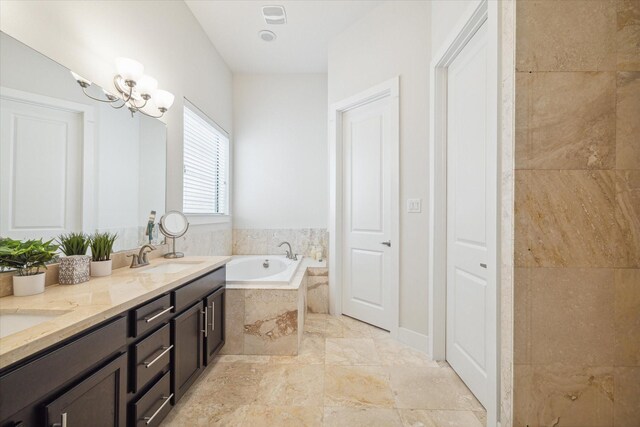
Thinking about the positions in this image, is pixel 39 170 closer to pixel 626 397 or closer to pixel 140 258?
pixel 140 258

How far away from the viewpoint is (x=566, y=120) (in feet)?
3.84

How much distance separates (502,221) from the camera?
1273mm

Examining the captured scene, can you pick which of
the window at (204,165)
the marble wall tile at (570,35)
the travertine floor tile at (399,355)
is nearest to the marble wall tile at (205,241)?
the window at (204,165)

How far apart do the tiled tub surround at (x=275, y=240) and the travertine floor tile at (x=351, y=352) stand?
Answer: 1.52 m

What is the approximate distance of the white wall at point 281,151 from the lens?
3.90 meters

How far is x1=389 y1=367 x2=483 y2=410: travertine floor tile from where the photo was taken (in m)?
1.70

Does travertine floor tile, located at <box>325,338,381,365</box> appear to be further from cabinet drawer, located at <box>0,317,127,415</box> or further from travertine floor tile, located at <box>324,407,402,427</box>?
cabinet drawer, located at <box>0,317,127,415</box>

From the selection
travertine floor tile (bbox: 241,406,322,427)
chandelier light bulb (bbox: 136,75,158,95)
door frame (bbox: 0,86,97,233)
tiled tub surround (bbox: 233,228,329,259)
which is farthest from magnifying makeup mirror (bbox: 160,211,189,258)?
tiled tub surround (bbox: 233,228,329,259)

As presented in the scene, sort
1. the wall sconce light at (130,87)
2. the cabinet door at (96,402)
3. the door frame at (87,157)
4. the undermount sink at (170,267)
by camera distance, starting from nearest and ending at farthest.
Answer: the cabinet door at (96,402) → the door frame at (87,157) → the wall sconce light at (130,87) → the undermount sink at (170,267)

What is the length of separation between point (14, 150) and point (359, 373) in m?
2.18

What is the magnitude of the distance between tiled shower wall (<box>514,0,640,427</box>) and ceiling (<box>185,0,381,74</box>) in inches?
79.1

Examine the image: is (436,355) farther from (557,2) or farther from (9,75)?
(9,75)

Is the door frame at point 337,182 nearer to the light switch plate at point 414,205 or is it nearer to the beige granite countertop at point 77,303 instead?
the light switch plate at point 414,205

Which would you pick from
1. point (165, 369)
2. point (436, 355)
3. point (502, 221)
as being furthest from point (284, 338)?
point (502, 221)
